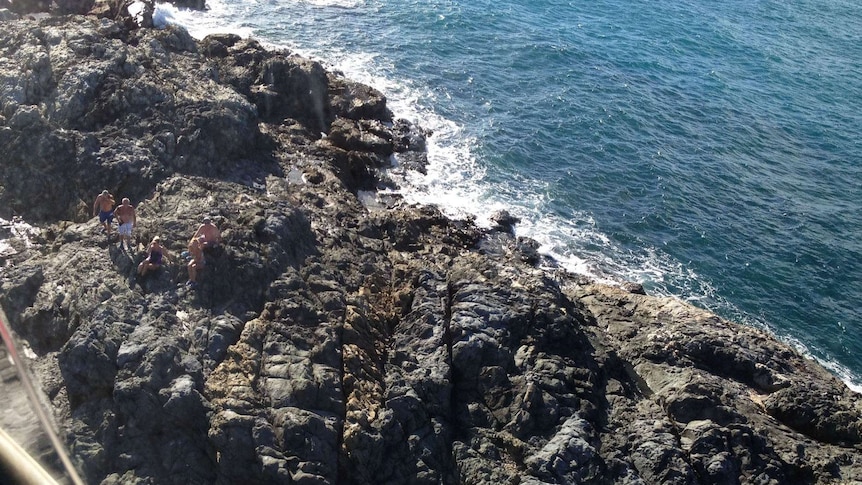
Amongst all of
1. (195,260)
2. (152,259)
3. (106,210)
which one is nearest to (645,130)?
(195,260)

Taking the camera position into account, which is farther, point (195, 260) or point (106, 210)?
point (106, 210)

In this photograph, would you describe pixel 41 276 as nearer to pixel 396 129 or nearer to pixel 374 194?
pixel 374 194

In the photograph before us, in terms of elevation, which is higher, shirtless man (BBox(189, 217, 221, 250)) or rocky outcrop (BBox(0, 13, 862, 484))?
shirtless man (BBox(189, 217, 221, 250))

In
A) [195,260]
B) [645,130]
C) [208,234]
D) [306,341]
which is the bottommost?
[645,130]

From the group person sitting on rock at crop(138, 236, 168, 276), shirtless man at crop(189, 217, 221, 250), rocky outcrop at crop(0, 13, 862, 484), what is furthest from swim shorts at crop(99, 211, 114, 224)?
shirtless man at crop(189, 217, 221, 250)

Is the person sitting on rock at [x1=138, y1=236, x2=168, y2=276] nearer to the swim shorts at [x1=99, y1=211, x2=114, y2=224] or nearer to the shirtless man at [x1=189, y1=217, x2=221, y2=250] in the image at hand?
the shirtless man at [x1=189, y1=217, x2=221, y2=250]

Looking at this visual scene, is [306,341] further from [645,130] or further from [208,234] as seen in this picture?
[645,130]

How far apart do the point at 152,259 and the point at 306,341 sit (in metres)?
6.09

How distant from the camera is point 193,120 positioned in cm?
3044

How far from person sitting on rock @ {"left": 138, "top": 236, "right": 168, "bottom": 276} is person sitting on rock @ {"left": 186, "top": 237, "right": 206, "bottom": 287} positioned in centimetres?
99

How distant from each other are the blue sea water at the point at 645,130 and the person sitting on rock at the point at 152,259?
17.7 meters

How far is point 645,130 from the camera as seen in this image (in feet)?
161

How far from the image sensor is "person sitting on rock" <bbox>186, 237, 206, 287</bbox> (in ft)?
75.2

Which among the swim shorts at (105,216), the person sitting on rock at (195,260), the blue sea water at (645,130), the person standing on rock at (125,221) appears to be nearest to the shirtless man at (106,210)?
the swim shorts at (105,216)
